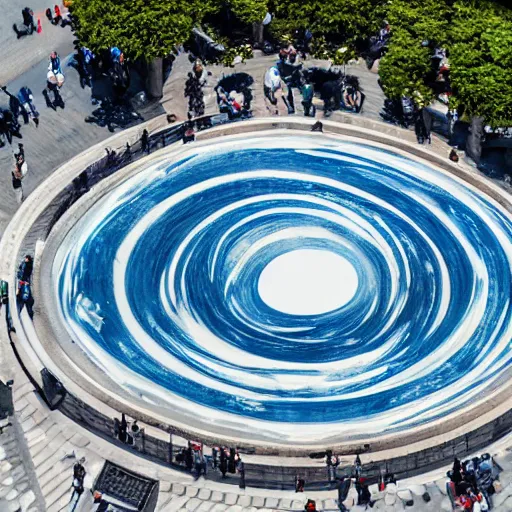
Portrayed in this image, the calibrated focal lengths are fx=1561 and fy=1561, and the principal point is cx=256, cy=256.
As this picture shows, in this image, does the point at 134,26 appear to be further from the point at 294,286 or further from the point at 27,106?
the point at 294,286

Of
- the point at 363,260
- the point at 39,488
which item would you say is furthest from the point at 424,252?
the point at 39,488

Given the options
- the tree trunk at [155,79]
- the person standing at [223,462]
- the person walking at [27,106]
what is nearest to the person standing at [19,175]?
the person walking at [27,106]

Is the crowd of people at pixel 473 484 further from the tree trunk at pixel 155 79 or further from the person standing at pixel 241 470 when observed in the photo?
the tree trunk at pixel 155 79

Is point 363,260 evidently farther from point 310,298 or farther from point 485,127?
point 485,127

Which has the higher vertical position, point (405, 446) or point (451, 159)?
point (451, 159)

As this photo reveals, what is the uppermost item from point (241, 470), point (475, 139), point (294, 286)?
point (475, 139)

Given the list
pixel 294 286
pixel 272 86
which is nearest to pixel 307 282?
pixel 294 286
